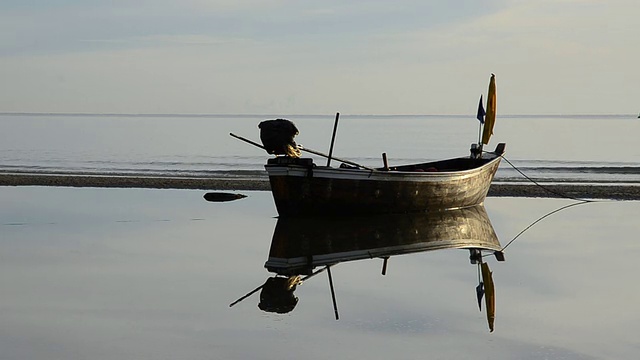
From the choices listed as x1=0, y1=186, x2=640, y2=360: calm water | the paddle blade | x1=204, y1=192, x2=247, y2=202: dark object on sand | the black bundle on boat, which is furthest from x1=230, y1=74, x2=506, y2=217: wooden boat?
the paddle blade

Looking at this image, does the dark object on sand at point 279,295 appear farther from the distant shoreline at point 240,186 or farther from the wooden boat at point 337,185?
the distant shoreline at point 240,186

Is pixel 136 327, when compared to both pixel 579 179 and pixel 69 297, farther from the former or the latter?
pixel 579 179

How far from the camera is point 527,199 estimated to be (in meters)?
28.7

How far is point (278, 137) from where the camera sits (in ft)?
70.1

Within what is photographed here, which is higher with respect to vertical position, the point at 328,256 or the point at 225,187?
the point at 328,256

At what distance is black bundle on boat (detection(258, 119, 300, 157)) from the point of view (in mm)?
21375

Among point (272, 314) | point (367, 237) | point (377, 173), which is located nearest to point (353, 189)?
point (377, 173)

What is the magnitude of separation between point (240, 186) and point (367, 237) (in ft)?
45.4

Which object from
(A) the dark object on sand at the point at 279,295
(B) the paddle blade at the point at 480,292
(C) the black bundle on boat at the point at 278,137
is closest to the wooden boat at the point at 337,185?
(C) the black bundle on boat at the point at 278,137

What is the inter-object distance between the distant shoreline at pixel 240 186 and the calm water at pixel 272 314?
8.90 metres

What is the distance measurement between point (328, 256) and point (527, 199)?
13.7 meters

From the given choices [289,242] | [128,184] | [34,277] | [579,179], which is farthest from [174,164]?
[34,277]

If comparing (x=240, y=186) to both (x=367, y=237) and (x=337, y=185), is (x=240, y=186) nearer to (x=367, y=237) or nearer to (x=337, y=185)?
(x=337, y=185)

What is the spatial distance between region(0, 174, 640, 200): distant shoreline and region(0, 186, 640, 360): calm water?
8902 millimetres
